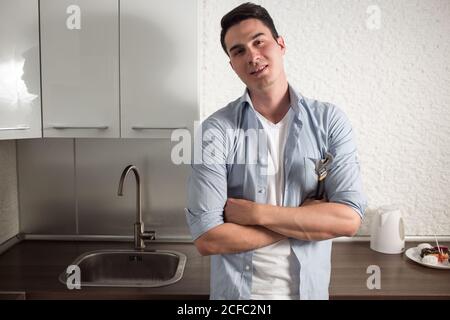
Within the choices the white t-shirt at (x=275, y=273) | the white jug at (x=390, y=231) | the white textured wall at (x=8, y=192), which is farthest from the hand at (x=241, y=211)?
the white textured wall at (x=8, y=192)

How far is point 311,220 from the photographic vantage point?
4.05ft

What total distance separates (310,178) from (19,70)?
4.01 feet


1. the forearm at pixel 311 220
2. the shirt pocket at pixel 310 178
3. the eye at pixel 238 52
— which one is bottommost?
the forearm at pixel 311 220

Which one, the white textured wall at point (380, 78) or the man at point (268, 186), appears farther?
the white textured wall at point (380, 78)

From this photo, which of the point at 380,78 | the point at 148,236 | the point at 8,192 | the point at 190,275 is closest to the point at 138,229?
the point at 148,236

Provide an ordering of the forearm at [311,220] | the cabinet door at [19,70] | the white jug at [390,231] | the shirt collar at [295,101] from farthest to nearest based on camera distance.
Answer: the white jug at [390,231] → the cabinet door at [19,70] → the shirt collar at [295,101] → the forearm at [311,220]

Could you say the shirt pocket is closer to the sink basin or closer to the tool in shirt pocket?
the tool in shirt pocket

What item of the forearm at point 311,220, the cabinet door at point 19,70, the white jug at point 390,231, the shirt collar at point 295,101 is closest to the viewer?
the forearm at point 311,220

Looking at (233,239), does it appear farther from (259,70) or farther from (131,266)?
(131,266)

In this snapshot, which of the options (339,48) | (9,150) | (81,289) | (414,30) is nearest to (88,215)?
(9,150)

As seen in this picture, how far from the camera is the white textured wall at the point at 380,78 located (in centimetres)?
192

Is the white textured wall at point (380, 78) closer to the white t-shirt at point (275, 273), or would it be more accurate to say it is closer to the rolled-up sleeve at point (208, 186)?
the rolled-up sleeve at point (208, 186)

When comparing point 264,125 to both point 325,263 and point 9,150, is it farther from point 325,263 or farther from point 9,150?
point 9,150

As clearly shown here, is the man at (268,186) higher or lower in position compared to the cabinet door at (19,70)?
lower
